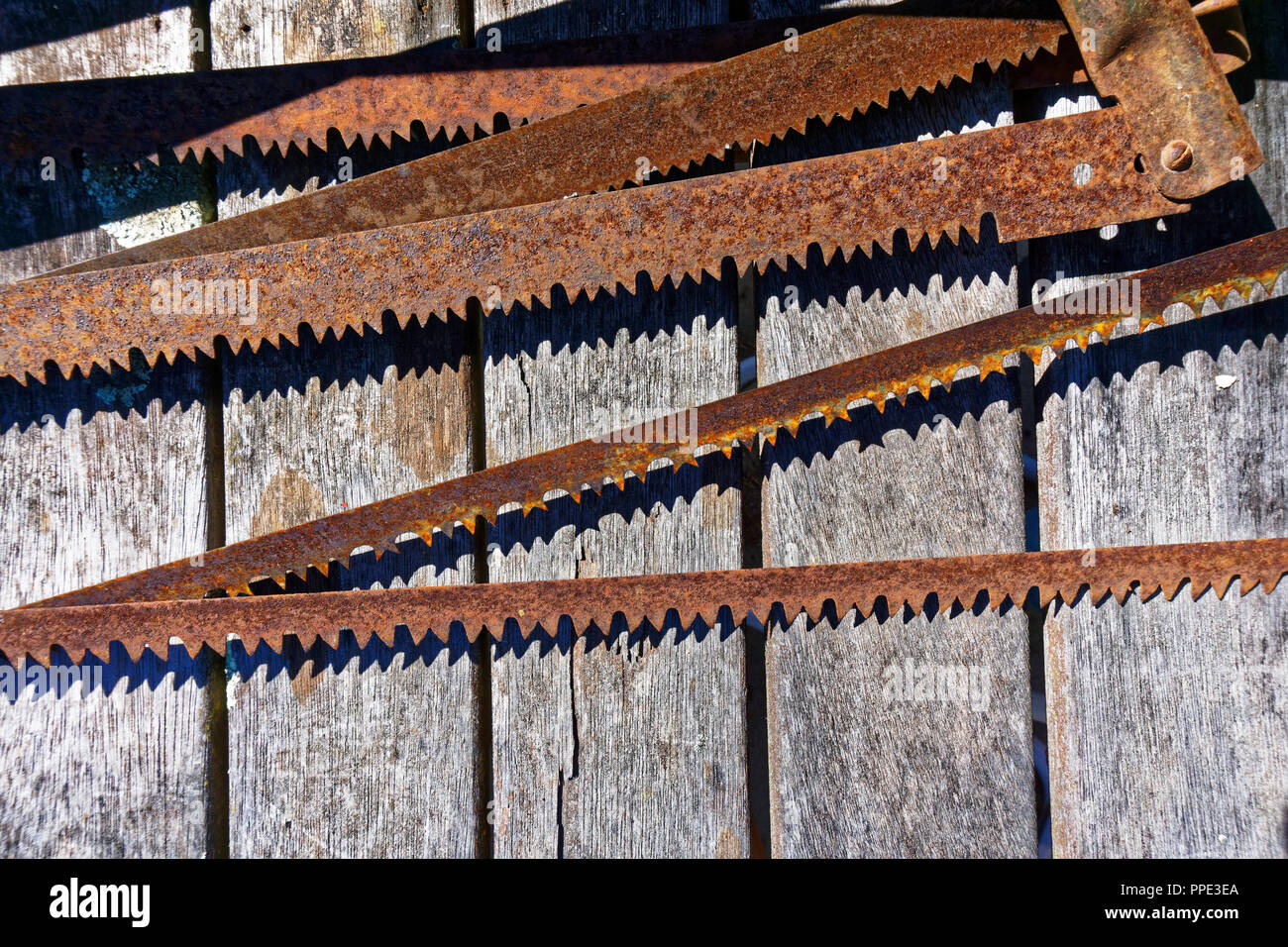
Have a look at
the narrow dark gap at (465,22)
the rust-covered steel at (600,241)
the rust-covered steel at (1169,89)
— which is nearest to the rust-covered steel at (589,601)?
the rust-covered steel at (600,241)

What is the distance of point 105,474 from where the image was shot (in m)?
A: 1.63

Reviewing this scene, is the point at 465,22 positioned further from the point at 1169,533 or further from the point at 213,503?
the point at 1169,533

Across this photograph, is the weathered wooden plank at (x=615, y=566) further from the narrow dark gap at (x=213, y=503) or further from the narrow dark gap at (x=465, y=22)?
the narrow dark gap at (x=213, y=503)

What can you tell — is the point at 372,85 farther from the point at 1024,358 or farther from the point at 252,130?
the point at 1024,358

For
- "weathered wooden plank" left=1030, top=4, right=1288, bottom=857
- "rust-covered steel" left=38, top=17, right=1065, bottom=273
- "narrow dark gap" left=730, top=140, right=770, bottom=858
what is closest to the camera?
"rust-covered steel" left=38, top=17, right=1065, bottom=273

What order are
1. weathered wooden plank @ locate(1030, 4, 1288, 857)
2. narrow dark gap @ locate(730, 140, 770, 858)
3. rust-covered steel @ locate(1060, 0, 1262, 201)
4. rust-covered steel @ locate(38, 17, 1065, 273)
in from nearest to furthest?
1. rust-covered steel @ locate(1060, 0, 1262, 201)
2. rust-covered steel @ locate(38, 17, 1065, 273)
3. weathered wooden plank @ locate(1030, 4, 1288, 857)
4. narrow dark gap @ locate(730, 140, 770, 858)

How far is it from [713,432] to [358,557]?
30.8 inches

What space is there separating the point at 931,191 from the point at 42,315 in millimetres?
1650

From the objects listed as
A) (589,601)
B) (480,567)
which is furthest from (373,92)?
(589,601)

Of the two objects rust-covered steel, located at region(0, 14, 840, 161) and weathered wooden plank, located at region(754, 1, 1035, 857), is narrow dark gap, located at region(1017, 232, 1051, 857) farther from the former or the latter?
rust-covered steel, located at region(0, 14, 840, 161)

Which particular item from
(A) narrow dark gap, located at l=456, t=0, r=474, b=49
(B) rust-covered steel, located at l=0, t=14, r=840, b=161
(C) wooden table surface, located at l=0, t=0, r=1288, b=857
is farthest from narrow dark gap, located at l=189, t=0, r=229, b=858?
(A) narrow dark gap, located at l=456, t=0, r=474, b=49

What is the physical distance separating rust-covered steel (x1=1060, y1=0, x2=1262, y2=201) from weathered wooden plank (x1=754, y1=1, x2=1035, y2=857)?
0.27 metres

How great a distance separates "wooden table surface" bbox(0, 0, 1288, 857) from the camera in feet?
5.06

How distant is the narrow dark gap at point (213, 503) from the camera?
1.62 m
